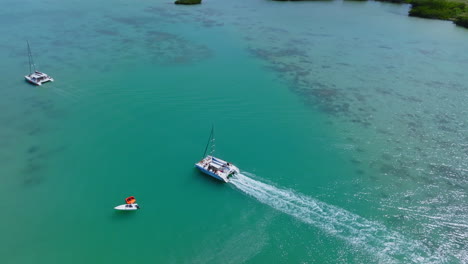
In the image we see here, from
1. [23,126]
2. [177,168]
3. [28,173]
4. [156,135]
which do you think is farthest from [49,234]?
[23,126]

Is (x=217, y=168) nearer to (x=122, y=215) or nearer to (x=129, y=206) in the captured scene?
(x=129, y=206)

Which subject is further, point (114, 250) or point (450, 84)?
point (450, 84)

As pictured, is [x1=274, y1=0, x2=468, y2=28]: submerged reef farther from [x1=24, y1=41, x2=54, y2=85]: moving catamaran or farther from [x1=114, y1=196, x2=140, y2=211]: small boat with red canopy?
[x1=24, y1=41, x2=54, y2=85]: moving catamaran

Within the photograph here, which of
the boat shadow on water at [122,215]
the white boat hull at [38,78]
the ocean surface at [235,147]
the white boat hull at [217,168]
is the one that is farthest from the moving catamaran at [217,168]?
the white boat hull at [38,78]

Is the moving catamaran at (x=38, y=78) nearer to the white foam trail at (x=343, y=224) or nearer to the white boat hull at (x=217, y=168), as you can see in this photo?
the white boat hull at (x=217, y=168)

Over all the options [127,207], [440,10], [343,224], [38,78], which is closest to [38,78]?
[38,78]

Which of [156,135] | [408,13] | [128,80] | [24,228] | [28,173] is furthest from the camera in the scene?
[408,13]

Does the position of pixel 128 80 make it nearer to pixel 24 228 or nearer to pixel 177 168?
pixel 177 168
